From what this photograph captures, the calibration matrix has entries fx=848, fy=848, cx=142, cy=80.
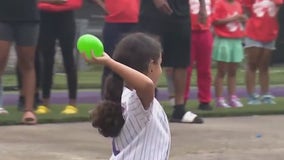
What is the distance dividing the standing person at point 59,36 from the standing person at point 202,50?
1.30 metres

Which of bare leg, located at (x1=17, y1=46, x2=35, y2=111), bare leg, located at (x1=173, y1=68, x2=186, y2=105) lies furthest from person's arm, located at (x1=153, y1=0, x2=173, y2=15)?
bare leg, located at (x1=17, y1=46, x2=35, y2=111)

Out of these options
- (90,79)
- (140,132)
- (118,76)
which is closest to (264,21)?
(90,79)

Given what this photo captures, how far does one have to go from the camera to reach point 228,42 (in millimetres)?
9875

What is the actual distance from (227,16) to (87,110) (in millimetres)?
2062

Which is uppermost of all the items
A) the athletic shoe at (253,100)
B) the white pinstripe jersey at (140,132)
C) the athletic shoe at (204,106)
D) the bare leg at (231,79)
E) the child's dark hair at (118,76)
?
the child's dark hair at (118,76)

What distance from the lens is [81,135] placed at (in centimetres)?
743

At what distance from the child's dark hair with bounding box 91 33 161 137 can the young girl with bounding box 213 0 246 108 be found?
612 cm

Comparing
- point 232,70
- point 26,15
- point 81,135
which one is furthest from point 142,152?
point 232,70

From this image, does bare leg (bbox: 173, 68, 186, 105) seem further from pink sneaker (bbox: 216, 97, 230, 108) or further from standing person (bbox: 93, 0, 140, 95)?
pink sneaker (bbox: 216, 97, 230, 108)

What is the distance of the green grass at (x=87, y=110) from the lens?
7.99 m

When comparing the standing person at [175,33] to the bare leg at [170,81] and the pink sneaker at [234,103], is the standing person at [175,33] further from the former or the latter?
the pink sneaker at [234,103]

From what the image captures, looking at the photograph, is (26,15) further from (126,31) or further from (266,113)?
(266,113)

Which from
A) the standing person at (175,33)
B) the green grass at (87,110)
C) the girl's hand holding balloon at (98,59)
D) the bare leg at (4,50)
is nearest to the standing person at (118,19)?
the standing person at (175,33)

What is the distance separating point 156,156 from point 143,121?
0.56ft
